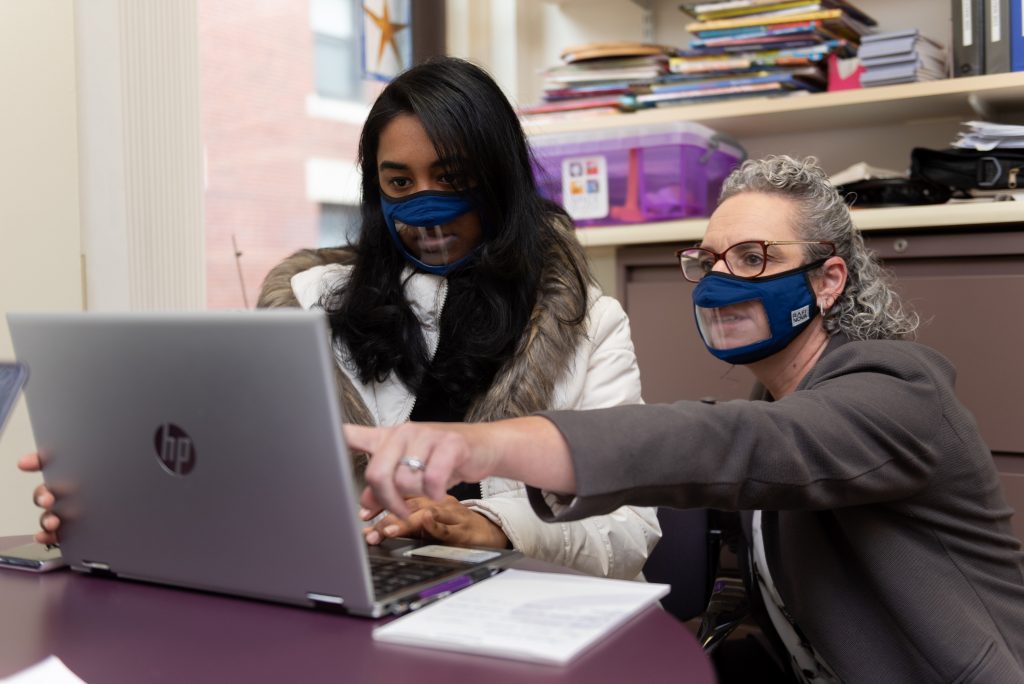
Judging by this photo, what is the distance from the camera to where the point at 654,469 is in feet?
3.03

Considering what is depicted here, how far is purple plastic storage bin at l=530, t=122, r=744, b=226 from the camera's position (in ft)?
8.19

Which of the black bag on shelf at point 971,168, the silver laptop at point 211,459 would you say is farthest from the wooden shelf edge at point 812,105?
the silver laptop at point 211,459

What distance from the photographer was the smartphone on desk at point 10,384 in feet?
3.12

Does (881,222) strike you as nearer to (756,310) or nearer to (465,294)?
(756,310)

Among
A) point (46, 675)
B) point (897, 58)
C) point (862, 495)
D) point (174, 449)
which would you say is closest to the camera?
point (46, 675)

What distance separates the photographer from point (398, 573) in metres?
0.93

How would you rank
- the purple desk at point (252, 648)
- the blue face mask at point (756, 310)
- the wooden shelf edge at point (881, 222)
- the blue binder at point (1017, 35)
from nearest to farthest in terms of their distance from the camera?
the purple desk at point (252, 648) < the blue face mask at point (756, 310) < the wooden shelf edge at point (881, 222) < the blue binder at point (1017, 35)

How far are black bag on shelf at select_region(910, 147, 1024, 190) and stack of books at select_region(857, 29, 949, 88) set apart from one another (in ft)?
0.71

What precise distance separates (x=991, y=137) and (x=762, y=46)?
0.55 meters

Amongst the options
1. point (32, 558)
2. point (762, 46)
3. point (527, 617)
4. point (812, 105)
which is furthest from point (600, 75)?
point (527, 617)

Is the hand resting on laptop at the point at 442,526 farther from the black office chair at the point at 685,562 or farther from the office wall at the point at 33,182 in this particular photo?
the office wall at the point at 33,182

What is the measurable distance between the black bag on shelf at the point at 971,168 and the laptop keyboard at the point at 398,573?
159 cm

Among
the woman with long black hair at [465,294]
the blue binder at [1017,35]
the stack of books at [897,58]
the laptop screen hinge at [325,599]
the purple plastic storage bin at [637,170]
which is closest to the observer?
the laptop screen hinge at [325,599]

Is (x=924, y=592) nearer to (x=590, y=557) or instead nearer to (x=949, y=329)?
(x=590, y=557)
